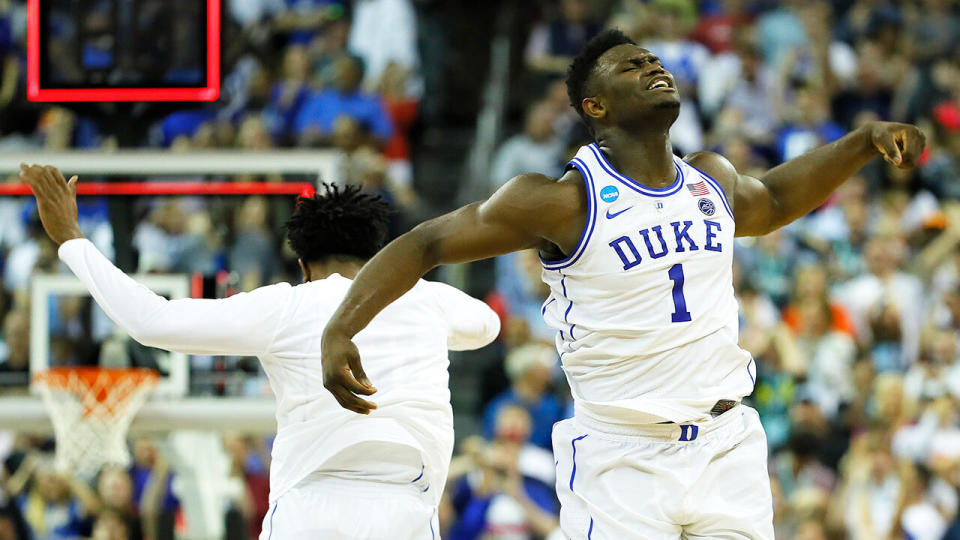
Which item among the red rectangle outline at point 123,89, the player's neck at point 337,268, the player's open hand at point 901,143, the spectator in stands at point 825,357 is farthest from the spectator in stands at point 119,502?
the player's open hand at point 901,143

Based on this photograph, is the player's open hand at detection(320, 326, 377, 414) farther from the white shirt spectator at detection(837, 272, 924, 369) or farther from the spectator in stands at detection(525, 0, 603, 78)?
the spectator in stands at detection(525, 0, 603, 78)

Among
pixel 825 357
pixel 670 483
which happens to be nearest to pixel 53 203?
pixel 670 483

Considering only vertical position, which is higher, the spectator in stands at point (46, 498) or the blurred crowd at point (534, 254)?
the blurred crowd at point (534, 254)

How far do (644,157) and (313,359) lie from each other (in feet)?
4.19

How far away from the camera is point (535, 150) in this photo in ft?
39.3

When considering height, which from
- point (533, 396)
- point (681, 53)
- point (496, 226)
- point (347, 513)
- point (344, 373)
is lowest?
point (533, 396)

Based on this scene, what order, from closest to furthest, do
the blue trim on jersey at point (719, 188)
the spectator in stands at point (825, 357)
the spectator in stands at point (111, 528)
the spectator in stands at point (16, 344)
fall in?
the blue trim on jersey at point (719, 188), the spectator in stands at point (16, 344), the spectator in stands at point (111, 528), the spectator in stands at point (825, 357)

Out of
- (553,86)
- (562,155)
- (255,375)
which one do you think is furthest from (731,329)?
(553,86)

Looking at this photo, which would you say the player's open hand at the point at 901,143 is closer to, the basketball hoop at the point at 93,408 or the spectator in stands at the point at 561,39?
the basketball hoop at the point at 93,408

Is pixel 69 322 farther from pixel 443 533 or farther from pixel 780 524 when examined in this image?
pixel 780 524

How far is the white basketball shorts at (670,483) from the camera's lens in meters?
4.15

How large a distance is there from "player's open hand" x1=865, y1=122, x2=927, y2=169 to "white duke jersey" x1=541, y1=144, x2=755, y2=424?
2.01ft

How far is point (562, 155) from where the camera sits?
38.9 ft

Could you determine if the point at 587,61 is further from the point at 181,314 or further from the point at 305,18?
the point at 305,18
